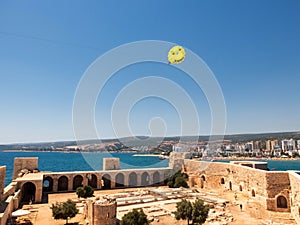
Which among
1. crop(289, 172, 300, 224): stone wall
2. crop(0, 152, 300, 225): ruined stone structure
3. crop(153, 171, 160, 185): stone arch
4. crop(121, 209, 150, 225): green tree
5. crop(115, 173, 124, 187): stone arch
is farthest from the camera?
crop(153, 171, 160, 185): stone arch

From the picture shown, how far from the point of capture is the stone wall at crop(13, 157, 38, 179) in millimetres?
22703

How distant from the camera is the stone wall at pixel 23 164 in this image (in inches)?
894

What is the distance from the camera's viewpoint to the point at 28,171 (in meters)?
23.1

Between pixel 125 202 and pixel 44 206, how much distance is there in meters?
5.47

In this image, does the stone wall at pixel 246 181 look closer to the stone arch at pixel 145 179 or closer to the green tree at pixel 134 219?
the stone arch at pixel 145 179

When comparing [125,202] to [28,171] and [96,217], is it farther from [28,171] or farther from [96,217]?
[28,171]

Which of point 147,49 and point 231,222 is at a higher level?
point 147,49

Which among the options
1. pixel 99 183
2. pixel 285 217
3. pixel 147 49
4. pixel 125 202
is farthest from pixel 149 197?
pixel 147 49

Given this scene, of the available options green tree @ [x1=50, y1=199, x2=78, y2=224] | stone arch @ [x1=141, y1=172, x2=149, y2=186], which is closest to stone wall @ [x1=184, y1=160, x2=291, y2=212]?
stone arch @ [x1=141, y1=172, x2=149, y2=186]

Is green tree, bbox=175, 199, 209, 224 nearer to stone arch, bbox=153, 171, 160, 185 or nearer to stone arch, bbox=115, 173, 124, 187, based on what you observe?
stone arch, bbox=115, 173, 124, 187

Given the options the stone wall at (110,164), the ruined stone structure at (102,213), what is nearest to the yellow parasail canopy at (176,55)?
the ruined stone structure at (102,213)

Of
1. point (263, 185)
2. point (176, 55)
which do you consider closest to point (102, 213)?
point (176, 55)

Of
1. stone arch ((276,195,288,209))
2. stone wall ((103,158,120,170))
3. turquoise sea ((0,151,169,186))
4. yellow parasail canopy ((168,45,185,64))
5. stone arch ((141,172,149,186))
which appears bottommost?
turquoise sea ((0,151,169,186))

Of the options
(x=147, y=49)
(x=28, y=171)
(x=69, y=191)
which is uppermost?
(x=147, y=49)
